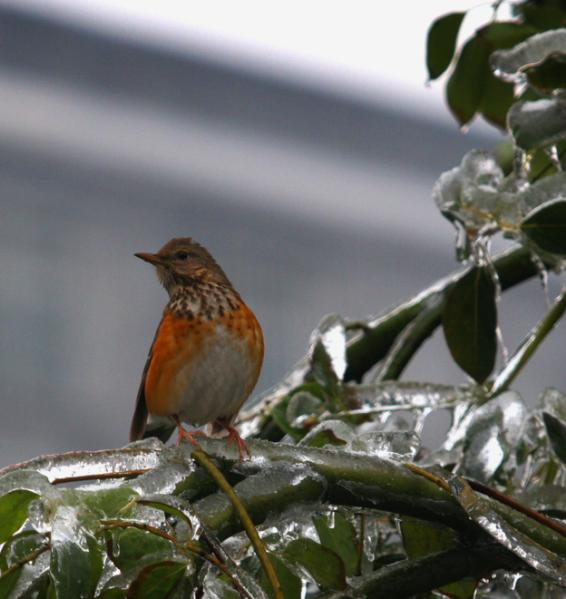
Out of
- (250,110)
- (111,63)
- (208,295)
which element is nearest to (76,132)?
(111,63)

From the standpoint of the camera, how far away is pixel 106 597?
0.70 meters

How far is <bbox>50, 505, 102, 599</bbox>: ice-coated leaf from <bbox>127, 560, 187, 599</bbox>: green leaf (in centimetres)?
2

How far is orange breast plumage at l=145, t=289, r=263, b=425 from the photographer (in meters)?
1.71

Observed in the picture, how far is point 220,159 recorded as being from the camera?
10133mm

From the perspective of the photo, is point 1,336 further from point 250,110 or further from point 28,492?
point 28,492

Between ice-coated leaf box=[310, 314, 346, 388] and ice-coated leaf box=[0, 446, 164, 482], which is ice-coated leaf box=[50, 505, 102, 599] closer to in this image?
ice-coated leaf box=[0, 446, 164, 482]

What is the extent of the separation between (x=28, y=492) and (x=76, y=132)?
9.27 m

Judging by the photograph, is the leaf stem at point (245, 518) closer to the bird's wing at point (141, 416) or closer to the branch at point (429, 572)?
the branch at point (429, 572)

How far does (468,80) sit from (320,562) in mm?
914

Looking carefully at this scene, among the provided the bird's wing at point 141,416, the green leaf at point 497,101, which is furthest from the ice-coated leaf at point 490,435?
the bird's wing at point 141,416

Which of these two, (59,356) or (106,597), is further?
(59,356)

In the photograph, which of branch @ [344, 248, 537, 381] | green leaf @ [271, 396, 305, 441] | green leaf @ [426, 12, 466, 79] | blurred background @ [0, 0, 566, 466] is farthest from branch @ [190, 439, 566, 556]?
blurred background @ [0, 0, 566, 466]

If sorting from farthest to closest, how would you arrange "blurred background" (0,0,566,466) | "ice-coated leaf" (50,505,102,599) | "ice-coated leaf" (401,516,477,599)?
1. "blurred background" (0,0,566,466)
2. "ice-coated leaf" (401,516,477,599)
3. "ice-coated leaf" (50,505,102,599)

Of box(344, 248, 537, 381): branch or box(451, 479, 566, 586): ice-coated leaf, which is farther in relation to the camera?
box(344, 248, 537, 381): branch
